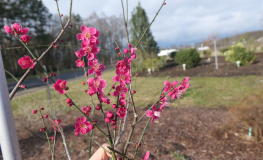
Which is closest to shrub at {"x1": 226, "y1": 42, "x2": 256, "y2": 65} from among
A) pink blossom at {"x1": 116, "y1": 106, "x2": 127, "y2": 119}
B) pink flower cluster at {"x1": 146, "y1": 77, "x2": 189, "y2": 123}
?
pink flower cluster at {"x1": 146, "y1": 77, "x2": 189, "y2": 123}

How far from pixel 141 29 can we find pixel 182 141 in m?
12.9

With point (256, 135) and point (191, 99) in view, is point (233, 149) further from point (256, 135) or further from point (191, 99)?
point (191, 99)

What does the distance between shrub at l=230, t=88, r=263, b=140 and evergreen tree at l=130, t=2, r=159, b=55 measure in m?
11.9

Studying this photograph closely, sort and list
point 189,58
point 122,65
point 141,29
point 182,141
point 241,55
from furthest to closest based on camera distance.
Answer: point 141,29, point 189,58, point 241,55, point 182,141, point 122,65

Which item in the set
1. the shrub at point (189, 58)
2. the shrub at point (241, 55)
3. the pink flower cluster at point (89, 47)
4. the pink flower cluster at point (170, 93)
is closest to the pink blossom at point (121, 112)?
the pink flower cluster at point (170, 93)

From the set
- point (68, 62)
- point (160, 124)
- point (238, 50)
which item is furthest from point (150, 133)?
point (68, 62)

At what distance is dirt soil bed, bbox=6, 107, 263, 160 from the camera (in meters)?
2.33

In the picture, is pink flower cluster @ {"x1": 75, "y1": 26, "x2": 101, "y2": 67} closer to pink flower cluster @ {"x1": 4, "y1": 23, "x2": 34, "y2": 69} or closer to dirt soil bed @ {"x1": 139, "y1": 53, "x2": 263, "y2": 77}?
pink flower cluster @ {"x1": 4, "y1": 23, "x2": 34, "y2": 69}

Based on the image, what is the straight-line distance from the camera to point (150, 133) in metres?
2.97

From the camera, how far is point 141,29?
47.2 feet

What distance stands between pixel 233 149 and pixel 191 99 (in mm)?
2758

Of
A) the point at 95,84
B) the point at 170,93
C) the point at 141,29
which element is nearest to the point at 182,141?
the point at 170,93

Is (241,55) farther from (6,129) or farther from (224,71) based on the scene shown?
(6,129)

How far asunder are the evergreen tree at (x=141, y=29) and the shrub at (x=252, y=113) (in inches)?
470
